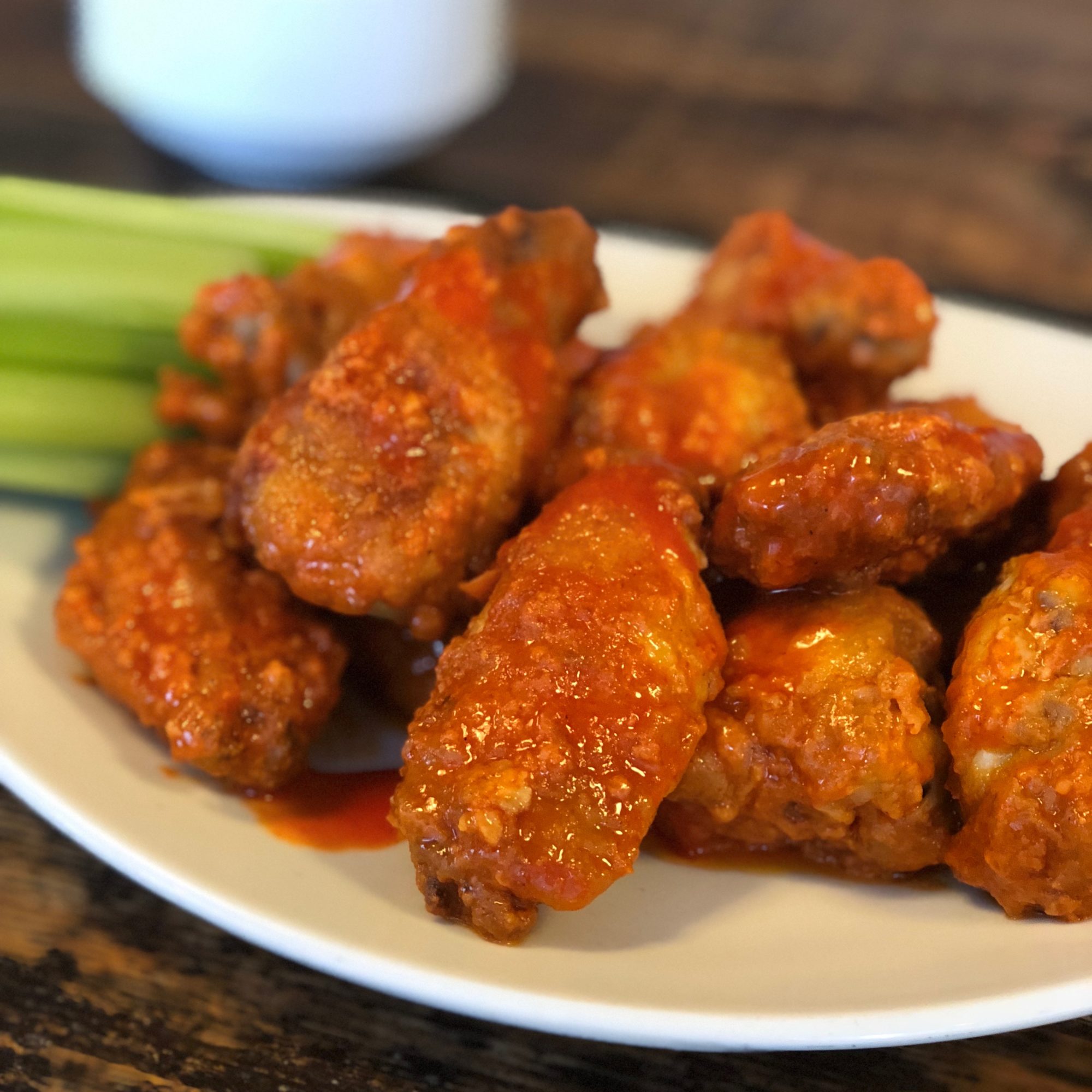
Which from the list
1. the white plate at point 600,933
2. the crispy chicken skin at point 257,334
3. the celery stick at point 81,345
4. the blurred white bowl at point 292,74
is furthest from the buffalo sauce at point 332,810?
the blurred white bowl at point 292,74

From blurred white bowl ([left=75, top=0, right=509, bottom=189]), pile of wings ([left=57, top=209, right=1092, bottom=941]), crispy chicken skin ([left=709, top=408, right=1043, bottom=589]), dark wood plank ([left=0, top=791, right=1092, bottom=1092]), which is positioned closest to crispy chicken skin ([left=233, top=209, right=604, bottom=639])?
pile of wings ([left=57, top=209, right=1092, bottom=941])

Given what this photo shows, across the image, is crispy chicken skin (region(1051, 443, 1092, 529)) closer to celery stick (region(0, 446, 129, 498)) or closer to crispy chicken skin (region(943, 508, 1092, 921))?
crispy chicken skin (region(943, 508, 1092, 921))

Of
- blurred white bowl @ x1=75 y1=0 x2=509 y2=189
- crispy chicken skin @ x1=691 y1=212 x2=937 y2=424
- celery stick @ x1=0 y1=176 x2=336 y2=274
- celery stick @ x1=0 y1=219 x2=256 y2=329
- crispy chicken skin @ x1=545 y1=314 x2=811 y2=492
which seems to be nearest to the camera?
crispy chicken skin @ x1=545 y1=314 x2=811 y2=492

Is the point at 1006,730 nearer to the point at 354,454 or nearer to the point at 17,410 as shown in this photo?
the point at 354,454

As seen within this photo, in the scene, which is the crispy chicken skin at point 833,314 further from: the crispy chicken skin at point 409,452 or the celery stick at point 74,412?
the celery stick at point 74,412

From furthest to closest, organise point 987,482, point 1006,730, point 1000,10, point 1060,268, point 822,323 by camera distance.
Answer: point 1000,10 < point 1060,268 < point 822,323 < point 987,482 < point 1006,730

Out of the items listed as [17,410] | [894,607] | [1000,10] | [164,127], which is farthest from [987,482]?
[1000,10]
